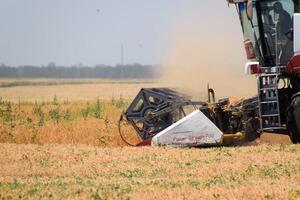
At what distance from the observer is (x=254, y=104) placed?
13086 mm

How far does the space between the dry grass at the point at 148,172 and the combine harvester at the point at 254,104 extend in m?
0.58

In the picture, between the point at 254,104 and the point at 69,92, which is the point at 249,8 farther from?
the point at 69,92

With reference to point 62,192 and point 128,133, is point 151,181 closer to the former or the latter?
point 62,192

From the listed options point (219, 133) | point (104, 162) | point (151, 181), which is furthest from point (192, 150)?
point (151, 181)

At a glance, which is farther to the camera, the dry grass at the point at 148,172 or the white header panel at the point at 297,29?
the white header panel at the point at 297,29

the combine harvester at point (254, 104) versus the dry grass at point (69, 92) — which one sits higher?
the combine harvester at point (254, 104)

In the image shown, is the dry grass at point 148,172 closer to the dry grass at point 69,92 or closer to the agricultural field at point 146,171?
the agricultural field at point 146,171

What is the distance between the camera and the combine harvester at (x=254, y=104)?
12.6 metres

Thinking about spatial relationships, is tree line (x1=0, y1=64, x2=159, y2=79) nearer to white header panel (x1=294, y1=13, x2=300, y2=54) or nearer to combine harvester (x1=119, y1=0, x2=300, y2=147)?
combine harvester (x1=119, y1=0, x2=300, y2=147)

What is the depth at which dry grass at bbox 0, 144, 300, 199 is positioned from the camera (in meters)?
7.37

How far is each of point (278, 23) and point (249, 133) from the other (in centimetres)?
226

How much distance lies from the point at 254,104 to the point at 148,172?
418cm

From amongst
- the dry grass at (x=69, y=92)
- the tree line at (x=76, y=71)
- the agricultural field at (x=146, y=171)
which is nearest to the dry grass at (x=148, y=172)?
the agricultural field at (x=146, y=171)

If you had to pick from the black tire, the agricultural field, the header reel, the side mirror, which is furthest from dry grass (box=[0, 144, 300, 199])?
the side mirror
